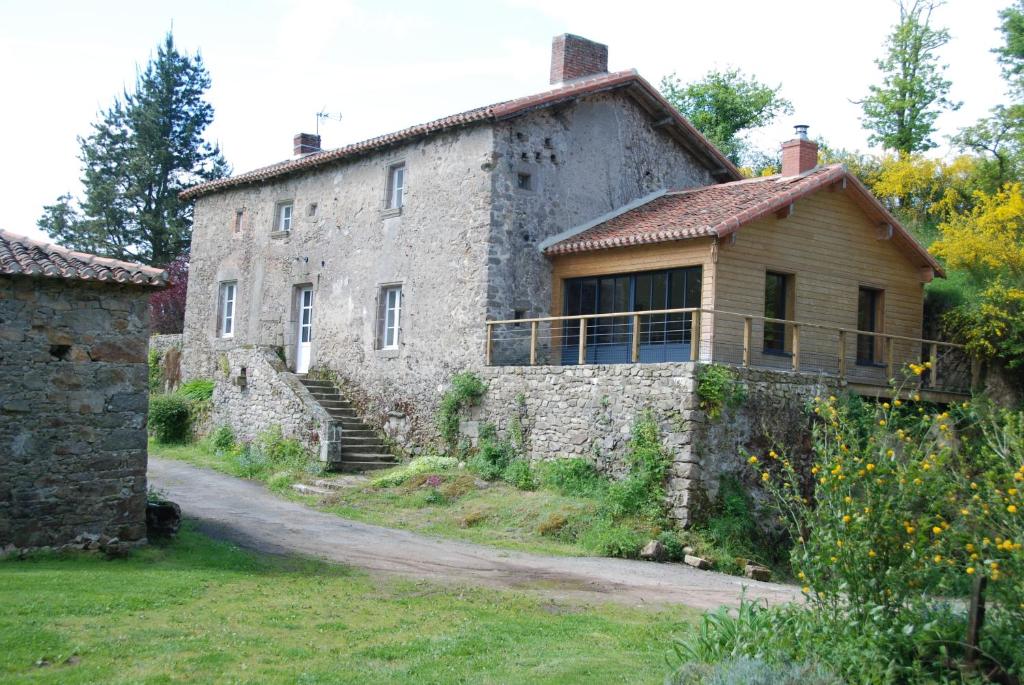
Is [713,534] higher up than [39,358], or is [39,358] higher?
[39,358]

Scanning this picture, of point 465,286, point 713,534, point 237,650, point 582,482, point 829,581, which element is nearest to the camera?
point 829,581

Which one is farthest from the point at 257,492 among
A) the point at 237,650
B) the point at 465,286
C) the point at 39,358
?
the point at 237,650

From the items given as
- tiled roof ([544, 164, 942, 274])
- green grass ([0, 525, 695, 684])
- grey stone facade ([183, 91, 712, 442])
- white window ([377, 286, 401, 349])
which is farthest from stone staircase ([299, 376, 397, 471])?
green grass ([0, 525, 695, 684])

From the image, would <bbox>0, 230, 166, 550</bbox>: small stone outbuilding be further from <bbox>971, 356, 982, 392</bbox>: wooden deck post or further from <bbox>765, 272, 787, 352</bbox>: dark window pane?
<bbox>971, 356, 982, 392</bbox>: wooden deck post

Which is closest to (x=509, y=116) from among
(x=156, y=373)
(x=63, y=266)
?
(x=63, y=266)

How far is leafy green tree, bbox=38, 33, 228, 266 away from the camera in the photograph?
42906 mm

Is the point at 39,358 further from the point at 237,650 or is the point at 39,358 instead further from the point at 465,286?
the point at 465,286

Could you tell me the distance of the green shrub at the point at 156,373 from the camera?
94.1 ft

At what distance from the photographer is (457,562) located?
13.0 meters

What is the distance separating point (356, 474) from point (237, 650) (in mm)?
11480

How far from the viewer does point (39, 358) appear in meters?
11.5

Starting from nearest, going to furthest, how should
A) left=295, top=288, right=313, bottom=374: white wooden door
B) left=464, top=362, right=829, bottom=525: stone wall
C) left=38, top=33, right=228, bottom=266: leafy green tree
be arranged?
1. left=464, top=362, right=829, bottom=525: stone wall
2. left=295, top=288, right=313, bottom=374: white wooden door
3. left=38, top=33, right=228, bottom=266: leafy green tree

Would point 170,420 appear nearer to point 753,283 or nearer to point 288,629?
point 753,283

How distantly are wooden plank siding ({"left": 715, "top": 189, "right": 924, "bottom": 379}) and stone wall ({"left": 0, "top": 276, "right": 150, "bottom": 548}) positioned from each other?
32.2 feet
